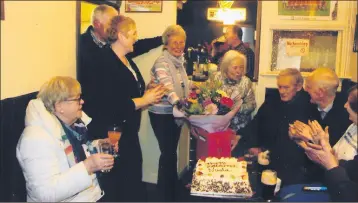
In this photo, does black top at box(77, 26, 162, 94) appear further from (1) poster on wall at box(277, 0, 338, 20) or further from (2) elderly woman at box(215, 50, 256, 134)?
(1) poster on wall at box(277, 0, 338, 20)

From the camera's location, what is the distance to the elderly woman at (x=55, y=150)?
3.14 ft

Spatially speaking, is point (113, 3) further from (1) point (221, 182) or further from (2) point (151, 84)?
(1) point (221, 182)

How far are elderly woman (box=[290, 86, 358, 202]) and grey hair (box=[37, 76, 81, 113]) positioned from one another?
0.68 metres

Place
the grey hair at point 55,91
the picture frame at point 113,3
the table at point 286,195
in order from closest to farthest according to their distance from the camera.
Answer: the grey hair at point 55,91 < the table at point 286,195 < the picture frame at point 113,3

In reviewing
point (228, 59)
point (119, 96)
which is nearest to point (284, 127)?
point (228, 59)

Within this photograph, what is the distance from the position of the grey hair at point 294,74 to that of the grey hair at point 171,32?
34 centimetres

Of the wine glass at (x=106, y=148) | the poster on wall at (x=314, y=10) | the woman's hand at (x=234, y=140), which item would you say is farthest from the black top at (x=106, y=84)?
the poster on wall at (x=314, y=10)

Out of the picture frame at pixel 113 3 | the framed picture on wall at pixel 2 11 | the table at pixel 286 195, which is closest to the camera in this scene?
the framed picture on wall at pixel 2 11

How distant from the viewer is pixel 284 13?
1.19m

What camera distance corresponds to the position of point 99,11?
118cm

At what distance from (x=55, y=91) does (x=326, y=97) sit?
31.3 inches

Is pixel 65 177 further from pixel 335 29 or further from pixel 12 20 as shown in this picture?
pixel 335 29

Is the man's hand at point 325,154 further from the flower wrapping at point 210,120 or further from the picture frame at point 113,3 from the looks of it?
the picture frame at point 113,3

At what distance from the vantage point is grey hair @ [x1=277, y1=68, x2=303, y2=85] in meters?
1.20
